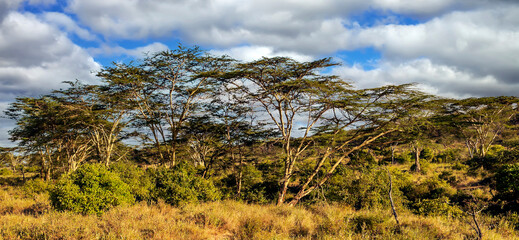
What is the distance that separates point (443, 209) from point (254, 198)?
996cm

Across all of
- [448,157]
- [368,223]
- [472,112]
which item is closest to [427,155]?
[448,157]

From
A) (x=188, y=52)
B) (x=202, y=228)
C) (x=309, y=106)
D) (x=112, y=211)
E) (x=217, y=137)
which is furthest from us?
(x=217, y=137)

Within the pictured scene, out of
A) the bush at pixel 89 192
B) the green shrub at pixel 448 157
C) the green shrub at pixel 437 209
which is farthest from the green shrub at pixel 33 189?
the green shrub at pixel 448 157

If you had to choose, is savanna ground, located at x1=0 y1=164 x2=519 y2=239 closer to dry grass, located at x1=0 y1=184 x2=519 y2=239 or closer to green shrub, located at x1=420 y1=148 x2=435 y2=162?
dry grass, located at x1=0 y1=184 x2=519 y2=239

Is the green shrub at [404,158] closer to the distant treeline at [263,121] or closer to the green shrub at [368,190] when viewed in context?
the distant treeline at [263,121]

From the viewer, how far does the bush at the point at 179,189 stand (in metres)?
11.2

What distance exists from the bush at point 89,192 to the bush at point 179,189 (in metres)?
1.27

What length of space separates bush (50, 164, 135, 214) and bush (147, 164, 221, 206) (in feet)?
4.16

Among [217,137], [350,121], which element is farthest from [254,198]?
[350,121]

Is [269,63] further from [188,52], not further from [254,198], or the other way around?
[254,198]

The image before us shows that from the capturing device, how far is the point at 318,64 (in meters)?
13.4

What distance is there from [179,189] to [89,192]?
10.1 ft

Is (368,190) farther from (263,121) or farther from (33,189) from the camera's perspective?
(33,189)

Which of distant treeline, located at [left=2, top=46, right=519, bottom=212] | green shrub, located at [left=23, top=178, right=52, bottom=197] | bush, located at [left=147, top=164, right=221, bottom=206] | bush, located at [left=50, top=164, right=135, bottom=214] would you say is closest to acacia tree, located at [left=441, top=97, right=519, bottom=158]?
distant treeline, located at [left=2, top=46, right=519, bottom=212]
